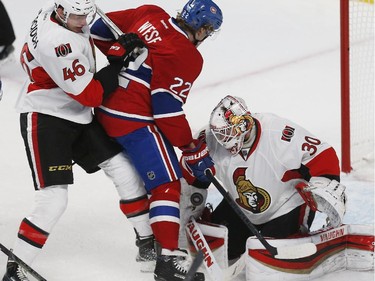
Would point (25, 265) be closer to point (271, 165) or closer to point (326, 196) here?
point (271, 165)

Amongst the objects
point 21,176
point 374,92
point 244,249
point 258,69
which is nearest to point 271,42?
point 258,69

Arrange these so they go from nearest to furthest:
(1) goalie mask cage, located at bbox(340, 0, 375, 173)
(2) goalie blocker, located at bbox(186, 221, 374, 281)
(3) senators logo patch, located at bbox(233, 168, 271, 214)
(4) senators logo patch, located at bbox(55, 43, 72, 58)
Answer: (4) senators logo patch, located at bbox(55, 43, 72, 58) → (2) goalie blocker, located at bbox(186, 221, 374, 281) → (3) senators logo patch, located at bbox(233, 168, 271, 214) → (1) goalie mask cage, located at bbox(340, 0, 375, 173)

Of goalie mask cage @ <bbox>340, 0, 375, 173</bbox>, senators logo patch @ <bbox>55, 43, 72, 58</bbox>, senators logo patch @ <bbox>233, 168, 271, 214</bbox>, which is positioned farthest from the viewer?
goalie mask cage @ <bbox>340, 0, 375, 173</bbox>

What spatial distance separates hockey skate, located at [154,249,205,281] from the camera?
315 centimetres

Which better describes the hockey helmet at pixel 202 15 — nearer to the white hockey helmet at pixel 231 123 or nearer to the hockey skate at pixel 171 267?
the white hockey helmet at pixel 231 123

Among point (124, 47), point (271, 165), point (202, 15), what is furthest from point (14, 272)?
point (202, 15)

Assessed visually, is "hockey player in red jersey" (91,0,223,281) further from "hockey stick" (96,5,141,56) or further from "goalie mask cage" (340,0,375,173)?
"goalie mask cage" (340,0,375,173)

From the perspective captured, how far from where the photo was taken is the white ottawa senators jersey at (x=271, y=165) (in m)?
3.19

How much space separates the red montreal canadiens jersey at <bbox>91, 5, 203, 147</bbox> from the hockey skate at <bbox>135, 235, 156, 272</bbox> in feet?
1.19

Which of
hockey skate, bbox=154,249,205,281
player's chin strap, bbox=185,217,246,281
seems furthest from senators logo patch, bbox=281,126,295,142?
hockey skate, bbox=154,249,205,281

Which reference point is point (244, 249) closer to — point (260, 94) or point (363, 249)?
point (363, 249)

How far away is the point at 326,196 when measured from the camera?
307 cm

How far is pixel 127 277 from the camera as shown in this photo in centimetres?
324

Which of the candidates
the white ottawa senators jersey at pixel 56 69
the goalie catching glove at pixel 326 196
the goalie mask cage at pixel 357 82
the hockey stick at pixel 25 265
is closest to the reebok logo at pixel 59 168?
the white ottawa senators jersey at pixel 56 69
